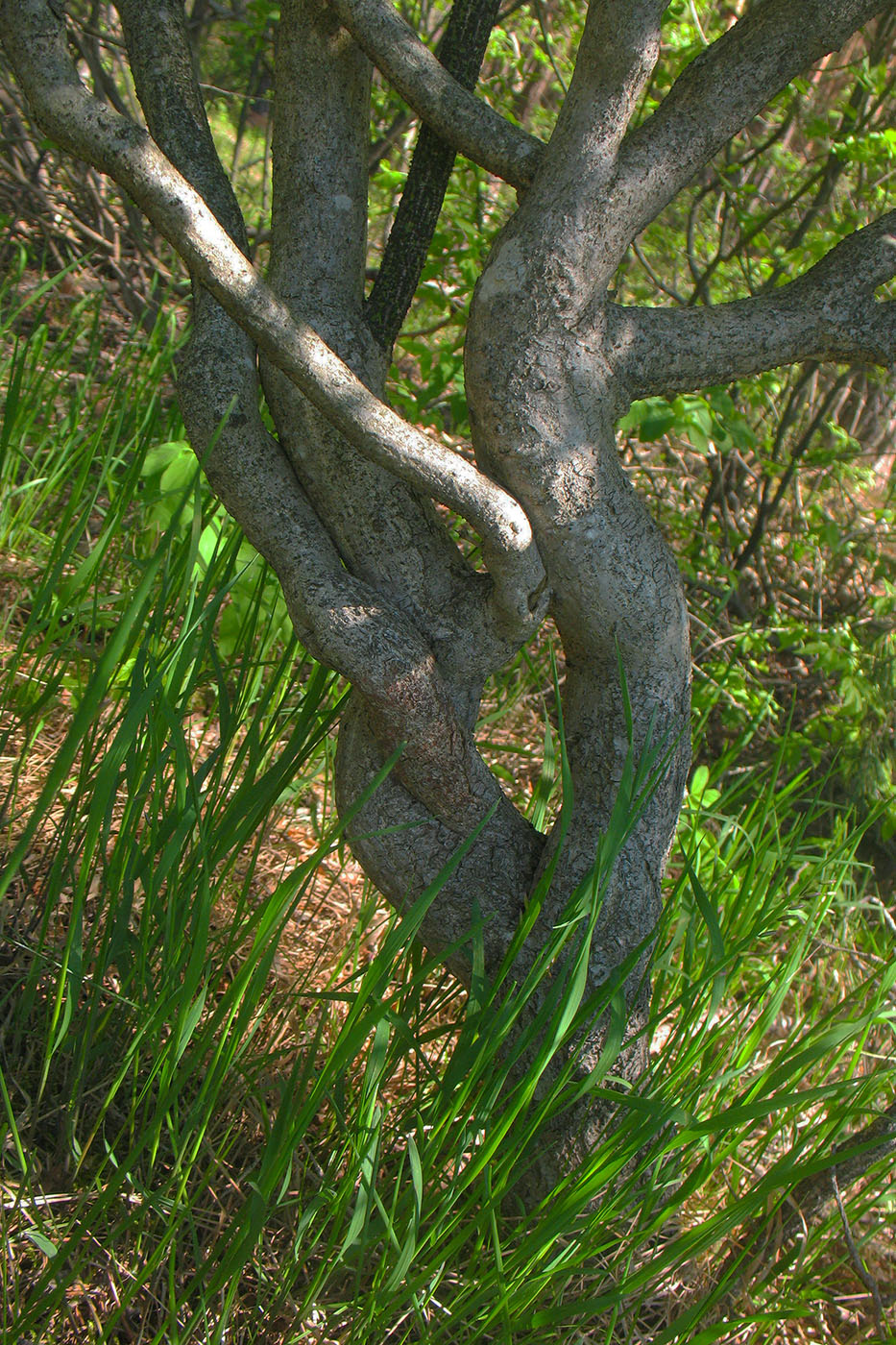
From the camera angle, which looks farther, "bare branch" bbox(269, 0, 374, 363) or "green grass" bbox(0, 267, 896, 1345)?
"bare branch" bbox(269, 0, 374, 363)

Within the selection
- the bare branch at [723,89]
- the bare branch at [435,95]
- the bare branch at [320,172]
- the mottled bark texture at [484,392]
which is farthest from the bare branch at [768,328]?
the bare branch at [320,172]

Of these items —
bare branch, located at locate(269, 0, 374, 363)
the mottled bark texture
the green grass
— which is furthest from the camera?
bare branch, located at locate(269, 0, 374, 363)

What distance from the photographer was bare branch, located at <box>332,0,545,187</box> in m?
1.28

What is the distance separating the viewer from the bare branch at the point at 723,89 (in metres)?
1.28

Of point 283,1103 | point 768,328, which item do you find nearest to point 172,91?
point 768,328

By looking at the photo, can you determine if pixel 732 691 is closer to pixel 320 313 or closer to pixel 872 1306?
pixel 872 1306

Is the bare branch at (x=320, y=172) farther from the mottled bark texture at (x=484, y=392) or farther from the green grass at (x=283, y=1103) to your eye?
the green grass at (x=283, y=1103)

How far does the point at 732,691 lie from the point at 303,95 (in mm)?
1800

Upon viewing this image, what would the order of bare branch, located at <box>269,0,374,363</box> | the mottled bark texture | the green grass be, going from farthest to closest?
bare branch, located at <box>269,0,374,363</box>, the mottled bark texture, the green grass

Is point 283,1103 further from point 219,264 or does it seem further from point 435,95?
point 435,95

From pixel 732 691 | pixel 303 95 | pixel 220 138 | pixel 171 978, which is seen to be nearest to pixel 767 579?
pixel 732 691

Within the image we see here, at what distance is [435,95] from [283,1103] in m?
1.29

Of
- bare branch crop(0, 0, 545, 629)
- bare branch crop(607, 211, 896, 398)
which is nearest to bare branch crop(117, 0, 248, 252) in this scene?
bare branch crop(0, 0, 545, 629)

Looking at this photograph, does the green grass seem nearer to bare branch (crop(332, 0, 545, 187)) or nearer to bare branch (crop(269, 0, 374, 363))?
bare branch (crop(269, 0, 374, 363))
